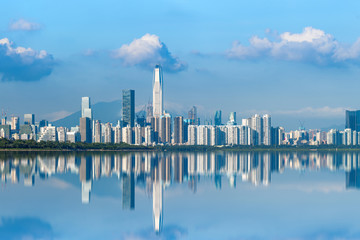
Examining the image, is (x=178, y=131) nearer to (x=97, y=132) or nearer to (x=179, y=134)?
(x=179, y=134)

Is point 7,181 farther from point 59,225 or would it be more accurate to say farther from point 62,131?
point 62,131

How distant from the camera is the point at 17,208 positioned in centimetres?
2102

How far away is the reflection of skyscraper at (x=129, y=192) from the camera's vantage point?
22234mm

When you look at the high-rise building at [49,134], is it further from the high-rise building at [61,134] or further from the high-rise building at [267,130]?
the high-rise building at [267,130]

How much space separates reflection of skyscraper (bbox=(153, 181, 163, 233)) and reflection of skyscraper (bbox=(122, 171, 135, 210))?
3.32 ft

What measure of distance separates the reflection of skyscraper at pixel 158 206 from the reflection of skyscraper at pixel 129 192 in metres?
1.01

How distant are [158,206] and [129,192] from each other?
497cm

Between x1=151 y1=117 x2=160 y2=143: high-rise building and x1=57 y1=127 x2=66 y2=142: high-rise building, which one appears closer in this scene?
x1=57 y1=127 x2=66 y2=142: high-rise building

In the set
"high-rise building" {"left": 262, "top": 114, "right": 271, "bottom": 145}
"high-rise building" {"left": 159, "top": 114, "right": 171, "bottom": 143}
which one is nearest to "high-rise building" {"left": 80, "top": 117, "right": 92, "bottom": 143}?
"high-rise building" {"left": 159, "top": 114, "right": 171, "bottom": 143}

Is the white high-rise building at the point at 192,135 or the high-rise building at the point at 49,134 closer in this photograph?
the high-rise building at the point at 49,134

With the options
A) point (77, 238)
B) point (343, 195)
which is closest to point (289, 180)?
point (343, 195)

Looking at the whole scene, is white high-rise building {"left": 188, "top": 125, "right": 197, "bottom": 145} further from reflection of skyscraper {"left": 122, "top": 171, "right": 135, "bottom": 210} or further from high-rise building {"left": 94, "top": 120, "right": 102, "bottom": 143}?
reflection of skyscraper {"left": 122, "top": 171, "right": 135, "bottom": 210}

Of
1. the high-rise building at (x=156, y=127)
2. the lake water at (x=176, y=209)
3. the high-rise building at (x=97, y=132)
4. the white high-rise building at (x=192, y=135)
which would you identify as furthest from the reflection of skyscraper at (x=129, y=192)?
the high-rise building at (x=156, y=127)

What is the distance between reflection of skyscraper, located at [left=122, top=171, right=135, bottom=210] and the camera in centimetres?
2223
